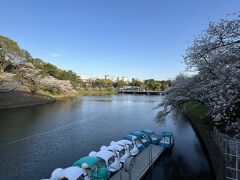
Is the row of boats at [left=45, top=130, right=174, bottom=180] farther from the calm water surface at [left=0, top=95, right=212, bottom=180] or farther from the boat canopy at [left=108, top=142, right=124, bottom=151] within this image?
the calm water surface at [left=0, top=95, right=212, bottom=180]

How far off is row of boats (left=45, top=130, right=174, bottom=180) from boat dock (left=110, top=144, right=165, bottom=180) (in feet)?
0.88

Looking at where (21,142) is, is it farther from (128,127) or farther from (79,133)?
(128,127)

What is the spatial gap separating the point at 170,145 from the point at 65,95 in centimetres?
6048

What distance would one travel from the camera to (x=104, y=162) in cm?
1047

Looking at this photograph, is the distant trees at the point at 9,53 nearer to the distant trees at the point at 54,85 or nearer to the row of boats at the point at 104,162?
the distant trees at the point at 54,85

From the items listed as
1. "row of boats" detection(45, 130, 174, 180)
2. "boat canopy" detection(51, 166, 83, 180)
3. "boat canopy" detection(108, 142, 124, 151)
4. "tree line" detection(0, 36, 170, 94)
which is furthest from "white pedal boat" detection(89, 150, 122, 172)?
"tree line" detection(0, 36, 170, 94)

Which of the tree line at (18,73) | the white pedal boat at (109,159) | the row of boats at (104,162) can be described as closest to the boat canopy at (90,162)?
the row of boats at (104,162)

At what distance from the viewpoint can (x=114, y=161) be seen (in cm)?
1105

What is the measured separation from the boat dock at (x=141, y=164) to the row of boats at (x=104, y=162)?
0.27 metres

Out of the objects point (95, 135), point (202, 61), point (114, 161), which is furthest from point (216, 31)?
point (95, 135)

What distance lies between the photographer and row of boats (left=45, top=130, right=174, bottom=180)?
870cm

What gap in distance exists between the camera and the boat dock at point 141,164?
35.5ft

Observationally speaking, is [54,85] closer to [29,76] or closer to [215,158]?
[29,76]

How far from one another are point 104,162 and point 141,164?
9.47 ft
